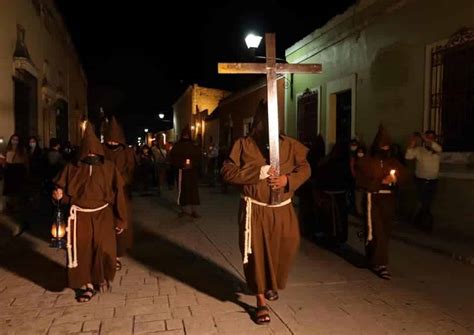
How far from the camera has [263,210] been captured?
15.0ft

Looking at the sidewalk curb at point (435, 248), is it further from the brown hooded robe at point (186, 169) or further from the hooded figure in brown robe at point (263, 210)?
the brown hooded robe at point (186, 169)

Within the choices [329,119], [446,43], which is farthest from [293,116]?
[446,43]

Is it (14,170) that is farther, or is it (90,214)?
(14,170)

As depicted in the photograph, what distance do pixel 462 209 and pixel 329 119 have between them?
5.26 metres

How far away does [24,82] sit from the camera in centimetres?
1301

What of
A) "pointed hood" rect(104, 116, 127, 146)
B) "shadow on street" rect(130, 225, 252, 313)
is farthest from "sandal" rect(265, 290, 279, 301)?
"pointed hood" rect(104, 116, 127, 146)

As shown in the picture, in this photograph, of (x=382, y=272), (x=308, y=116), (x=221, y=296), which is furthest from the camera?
(x=308, y=116)

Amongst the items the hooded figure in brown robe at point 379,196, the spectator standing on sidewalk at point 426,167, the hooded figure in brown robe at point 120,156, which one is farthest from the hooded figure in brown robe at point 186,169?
the hooded figure in brown robe at point 379,196

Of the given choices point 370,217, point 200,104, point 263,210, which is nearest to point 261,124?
point 263,210

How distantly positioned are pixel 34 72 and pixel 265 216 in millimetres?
11171

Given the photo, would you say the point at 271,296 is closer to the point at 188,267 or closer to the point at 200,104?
the point at 188,267

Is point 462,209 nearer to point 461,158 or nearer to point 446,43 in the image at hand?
point 461,158

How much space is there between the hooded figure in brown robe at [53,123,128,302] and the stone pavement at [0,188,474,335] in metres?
0.30

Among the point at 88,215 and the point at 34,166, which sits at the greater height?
the point at 34,166
